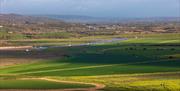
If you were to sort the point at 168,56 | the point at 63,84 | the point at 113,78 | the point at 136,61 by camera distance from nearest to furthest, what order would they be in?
the point at 63,84
the point at 113,78
the point at 136,61
the point at 168,56

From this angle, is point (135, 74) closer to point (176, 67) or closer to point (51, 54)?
point (176, 67)

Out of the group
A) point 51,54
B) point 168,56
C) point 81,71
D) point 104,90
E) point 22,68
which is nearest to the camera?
point 104,90

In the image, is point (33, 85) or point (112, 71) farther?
point (112, 71)

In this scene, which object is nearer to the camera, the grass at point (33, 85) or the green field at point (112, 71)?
the green field at point (112, 71)

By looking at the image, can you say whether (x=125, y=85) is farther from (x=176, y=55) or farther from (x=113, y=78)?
(x=176, y=55)

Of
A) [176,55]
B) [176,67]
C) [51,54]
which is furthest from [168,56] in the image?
[51,54]

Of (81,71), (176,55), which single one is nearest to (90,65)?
(81,71)

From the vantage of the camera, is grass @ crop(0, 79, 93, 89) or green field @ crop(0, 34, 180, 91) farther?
grass @ crop(0, 79, 93, 89)

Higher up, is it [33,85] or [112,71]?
[33,85]

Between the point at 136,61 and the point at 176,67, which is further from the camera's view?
the point at 136,61
